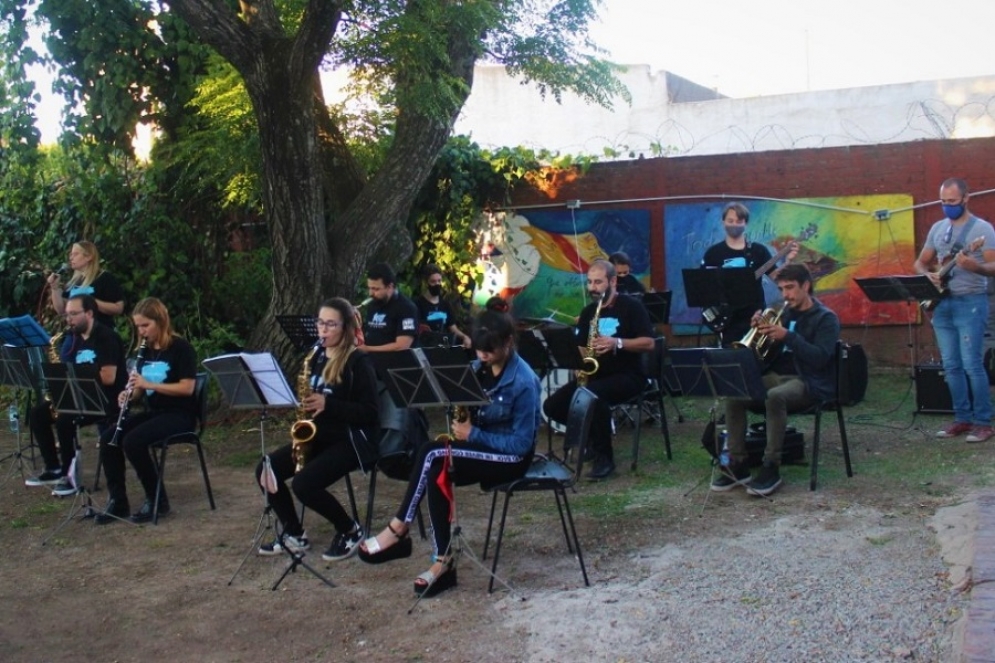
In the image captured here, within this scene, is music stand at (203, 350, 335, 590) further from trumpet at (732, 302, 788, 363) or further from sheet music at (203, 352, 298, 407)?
trumpet at (732, 302, 788, 363)

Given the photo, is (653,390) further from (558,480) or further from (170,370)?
(170,370)

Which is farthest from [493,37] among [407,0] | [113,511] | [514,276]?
[113,511]

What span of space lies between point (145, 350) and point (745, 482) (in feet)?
14.4

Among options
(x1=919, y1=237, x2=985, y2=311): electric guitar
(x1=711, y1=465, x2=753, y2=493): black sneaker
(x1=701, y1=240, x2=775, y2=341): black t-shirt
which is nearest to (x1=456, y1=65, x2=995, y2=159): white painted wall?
(x1=701, y1=240, x2=775, y2=341): black t-shirt

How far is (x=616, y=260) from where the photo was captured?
10742 millimetres

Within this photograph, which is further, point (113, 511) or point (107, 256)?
point (107, 256)

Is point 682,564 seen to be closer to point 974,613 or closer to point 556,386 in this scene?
point 974,613

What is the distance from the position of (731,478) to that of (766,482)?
270mm

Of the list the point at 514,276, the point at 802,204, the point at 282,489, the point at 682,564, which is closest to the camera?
the point at 682,564

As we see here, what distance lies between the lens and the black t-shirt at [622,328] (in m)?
8.49

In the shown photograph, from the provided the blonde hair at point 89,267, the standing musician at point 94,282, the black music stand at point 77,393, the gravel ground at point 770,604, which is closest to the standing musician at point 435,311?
the standing musician at point 94,282

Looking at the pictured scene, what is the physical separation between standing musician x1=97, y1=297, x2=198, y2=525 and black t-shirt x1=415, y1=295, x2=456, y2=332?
152 inches

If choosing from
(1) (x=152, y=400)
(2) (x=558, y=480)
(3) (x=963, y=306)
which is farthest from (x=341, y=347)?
(3) (x=963, y=306)

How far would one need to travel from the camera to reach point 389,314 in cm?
918
